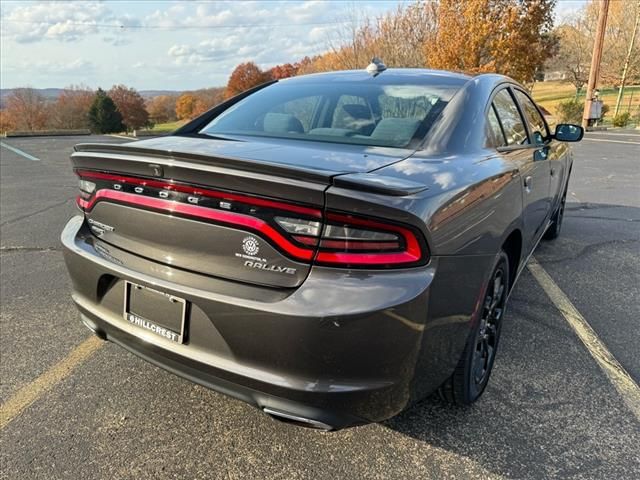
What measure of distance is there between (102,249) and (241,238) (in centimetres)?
82

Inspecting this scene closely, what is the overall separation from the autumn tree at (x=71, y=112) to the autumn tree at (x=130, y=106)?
6457 mm

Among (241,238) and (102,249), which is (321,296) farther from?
(102,249)

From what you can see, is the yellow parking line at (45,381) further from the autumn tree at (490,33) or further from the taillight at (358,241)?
the autumn tree at (490,33)

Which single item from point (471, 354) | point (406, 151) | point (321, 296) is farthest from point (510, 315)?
point (321, 296)

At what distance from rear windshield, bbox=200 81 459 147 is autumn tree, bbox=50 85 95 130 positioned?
2100 inches

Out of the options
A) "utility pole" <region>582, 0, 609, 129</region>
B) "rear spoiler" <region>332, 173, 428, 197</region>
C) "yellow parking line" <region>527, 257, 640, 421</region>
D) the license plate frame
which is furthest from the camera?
"utility pole" <region>582, 0, 609, 129</region>

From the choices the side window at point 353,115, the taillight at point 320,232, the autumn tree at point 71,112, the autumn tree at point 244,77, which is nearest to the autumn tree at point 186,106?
the autumn tree at point 244,77

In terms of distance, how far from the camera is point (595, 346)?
2951mm

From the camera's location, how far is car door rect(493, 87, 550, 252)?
9.18 ft

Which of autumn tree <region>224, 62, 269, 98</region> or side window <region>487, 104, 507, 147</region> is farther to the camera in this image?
autumn tree <region>224, 62, 269, 98</region>

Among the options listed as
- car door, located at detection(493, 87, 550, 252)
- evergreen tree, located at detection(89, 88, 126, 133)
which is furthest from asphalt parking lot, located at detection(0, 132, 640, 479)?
evergreen tree, located at detection(89, 88, 126, 133)

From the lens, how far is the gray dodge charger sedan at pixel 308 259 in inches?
63.4

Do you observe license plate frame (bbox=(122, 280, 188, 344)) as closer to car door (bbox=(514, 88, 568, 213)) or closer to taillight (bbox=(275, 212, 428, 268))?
taillight (bbox=(275, 212, 428, 268))

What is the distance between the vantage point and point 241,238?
172cm
